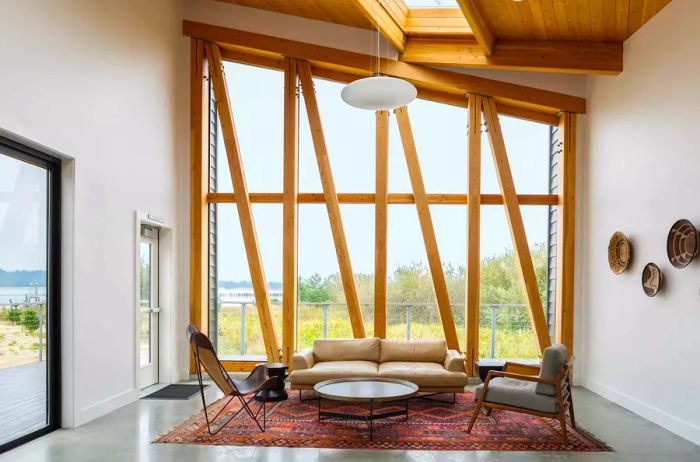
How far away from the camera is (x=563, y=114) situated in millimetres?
7867

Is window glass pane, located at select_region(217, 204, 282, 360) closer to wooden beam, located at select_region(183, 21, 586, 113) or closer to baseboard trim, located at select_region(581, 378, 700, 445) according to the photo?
wooden beam, located at select_region(183, 21, 586, 113)

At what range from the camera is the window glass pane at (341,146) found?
816 cm

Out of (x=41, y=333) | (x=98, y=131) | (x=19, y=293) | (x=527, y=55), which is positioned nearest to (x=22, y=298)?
(x=19, y=293)

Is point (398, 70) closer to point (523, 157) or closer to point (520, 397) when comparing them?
point (523, 157)

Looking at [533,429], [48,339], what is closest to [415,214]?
[533,429]

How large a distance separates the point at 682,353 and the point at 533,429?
60.5 inches

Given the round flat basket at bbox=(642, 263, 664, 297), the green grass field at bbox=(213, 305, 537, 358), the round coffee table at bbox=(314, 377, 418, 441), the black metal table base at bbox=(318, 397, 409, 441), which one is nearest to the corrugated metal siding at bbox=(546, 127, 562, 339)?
the green grass field at bbox=(213, 305, 537, 358)

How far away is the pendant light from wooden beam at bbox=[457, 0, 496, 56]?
1.07 m

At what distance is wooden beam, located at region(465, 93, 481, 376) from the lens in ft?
25.8

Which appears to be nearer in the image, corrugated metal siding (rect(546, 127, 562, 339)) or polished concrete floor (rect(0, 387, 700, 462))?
polished concrete floor (rect(0, 387, 700, 462))

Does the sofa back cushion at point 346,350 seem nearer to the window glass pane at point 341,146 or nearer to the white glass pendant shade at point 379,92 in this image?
the window glass pane at point 341,146

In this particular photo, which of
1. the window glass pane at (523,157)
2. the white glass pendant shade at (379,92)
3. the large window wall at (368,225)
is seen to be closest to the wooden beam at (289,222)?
the large window wall at (368,225)

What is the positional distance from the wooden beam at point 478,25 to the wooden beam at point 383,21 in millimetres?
1038

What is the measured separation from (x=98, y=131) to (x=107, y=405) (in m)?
2.79
